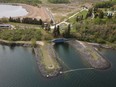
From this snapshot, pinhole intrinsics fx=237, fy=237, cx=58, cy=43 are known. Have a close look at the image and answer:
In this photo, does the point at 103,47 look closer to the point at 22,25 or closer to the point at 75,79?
the point at 75,79

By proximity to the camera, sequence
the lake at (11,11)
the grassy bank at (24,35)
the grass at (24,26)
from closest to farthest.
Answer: the grassy bank at (24,35), the grass at (24,26), the lake at (11,11)

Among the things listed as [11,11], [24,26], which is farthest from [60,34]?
[11,11]

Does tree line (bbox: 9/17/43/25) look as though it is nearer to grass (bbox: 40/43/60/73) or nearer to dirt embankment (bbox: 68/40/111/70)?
dirt embankment (bbox: 68/40/111/70)

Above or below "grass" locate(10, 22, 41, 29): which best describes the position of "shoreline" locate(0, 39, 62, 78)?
below

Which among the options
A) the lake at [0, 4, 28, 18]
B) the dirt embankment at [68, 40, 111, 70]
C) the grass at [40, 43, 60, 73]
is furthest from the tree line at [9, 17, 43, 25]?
the grass at [40, 43, 60, 73]

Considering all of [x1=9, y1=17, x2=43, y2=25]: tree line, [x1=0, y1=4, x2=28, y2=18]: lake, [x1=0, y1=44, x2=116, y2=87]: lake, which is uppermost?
[x1=0, y1=4, x2=28, y2=18]: lake

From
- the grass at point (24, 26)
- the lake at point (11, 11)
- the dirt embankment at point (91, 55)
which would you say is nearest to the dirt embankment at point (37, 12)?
the lake at point (11, 11)

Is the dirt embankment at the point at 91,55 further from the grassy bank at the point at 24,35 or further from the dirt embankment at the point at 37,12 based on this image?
the dirt embankment at the point at 37,12
